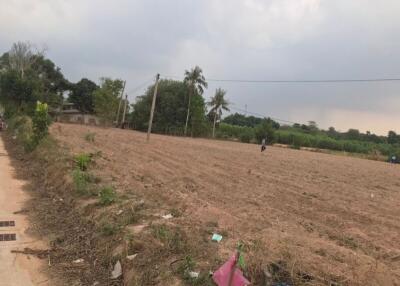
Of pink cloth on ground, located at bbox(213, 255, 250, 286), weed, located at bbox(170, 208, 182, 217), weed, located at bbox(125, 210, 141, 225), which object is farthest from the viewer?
weed, located at bbox(170, 208, 182, 217)

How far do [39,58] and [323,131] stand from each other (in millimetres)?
63484

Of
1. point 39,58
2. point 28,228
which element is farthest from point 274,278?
point 39,58

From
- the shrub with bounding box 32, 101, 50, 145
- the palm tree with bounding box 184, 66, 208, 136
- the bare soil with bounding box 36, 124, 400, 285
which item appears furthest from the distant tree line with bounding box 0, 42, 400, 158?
the bare soil with bounding box 36, 124, 400, 285

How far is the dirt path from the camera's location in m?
5.57

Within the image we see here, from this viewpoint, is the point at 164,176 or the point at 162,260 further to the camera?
the point at 164,176

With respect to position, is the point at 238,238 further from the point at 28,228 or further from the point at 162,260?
the point at 28,228

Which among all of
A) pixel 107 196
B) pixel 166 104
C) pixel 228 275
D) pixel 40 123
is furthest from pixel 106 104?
pixel 228 275

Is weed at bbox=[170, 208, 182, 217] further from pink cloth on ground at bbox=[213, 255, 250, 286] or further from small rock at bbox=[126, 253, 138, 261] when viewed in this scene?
pink cloth on ground at bbox=[213, 255, 250, 286]

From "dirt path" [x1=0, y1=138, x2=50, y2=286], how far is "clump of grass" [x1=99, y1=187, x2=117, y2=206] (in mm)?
1531

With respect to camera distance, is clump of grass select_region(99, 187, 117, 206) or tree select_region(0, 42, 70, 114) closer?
clump of grass select_region(99, 187, 117, 206)

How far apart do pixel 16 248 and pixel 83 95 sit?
71.6 metres

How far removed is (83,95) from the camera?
75188mm

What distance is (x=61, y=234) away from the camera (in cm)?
767

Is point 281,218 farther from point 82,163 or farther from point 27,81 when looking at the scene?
point 27,81
